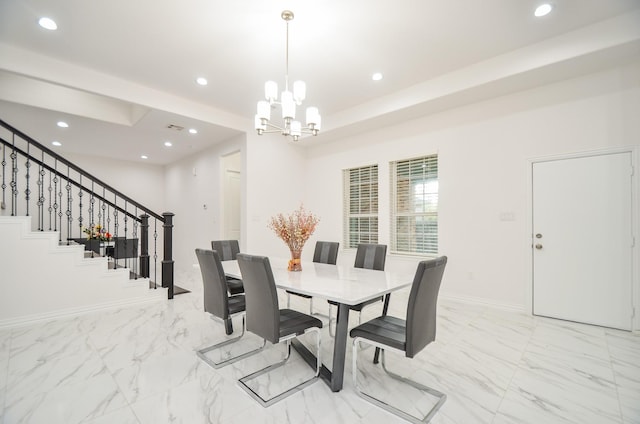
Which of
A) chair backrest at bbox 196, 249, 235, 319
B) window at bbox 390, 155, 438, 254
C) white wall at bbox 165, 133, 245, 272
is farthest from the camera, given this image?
white wall at bbox 165, 133, 245, 272

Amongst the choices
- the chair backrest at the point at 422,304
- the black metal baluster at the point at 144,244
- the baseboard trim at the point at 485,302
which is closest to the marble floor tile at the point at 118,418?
the chair backrest at the point at 422,304

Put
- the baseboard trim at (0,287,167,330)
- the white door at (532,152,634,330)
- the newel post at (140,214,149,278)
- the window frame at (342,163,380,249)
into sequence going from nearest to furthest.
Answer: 1. the white door at (532,152,634,330)
2. the baseboard trim at (0,287,167,330)
3. the newel post at (140,214,149,278)
4. the window frame at (342,163,380,249)

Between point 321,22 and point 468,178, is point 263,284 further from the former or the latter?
point 468,178

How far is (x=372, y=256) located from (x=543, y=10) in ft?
9.12

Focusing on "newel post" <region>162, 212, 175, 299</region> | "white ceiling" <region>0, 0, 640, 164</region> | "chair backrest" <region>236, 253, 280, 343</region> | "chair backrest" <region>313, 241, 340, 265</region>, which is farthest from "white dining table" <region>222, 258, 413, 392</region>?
"white ceiling" <region>0, 0, 640, 164</region>

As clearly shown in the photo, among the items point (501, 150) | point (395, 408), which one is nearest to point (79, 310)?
point (395, 408)

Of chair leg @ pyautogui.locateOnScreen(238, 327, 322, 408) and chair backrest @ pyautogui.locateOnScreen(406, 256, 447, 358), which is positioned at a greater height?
chair backrest @ pyautogui.locateOnScreen(406, 256, 447, 358)

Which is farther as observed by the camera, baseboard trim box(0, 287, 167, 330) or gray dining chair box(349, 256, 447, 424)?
baseboard trim box(0, 287, 167, 330)

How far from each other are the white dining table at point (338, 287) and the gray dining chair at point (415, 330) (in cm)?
13

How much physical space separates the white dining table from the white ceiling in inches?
92.9

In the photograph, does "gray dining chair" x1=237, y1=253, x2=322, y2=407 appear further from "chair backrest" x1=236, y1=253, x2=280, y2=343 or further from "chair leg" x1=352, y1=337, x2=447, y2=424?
"chair leg" x1=352, y1=337, x2=447, y2=424

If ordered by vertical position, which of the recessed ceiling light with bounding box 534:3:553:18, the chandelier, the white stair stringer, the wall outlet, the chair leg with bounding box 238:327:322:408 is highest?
the recessed ceiling light with bounding box 534:3:553:18

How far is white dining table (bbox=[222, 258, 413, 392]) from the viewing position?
200 centimetres

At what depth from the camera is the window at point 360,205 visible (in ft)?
18.0
